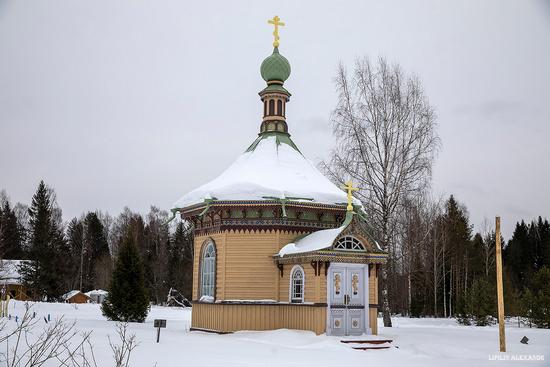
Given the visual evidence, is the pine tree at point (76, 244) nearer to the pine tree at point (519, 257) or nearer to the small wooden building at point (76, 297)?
the small wooden building at point (76, 297)

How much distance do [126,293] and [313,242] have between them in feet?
34.2

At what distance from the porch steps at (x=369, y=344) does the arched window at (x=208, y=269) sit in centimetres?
550

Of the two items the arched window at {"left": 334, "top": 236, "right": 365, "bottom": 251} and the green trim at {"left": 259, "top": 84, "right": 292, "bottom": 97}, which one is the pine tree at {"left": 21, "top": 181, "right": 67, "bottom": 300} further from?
the arched window at {"left": 334, "top": 236, "right": 365, "bottom": 251}

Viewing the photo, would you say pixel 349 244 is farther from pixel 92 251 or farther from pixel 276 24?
pixel 92 251

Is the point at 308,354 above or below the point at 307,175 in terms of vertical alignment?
below

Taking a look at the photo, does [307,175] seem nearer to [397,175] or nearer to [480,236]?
[397,175]

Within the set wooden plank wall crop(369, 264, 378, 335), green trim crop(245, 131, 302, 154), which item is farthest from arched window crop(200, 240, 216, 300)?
wooden plank wall crop(369, 264, 378, 335)

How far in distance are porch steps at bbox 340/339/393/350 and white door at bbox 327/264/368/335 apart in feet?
2.71

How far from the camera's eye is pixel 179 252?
57688mm

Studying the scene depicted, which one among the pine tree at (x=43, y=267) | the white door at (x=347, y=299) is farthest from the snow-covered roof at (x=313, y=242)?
the pine tree at (x=43, y=267)

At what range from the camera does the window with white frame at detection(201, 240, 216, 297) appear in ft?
64.7

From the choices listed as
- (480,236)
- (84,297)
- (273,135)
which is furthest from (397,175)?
(84,297)

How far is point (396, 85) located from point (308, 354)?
44.8 feet

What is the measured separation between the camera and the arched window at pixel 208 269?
19719 mm
